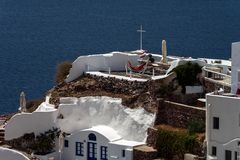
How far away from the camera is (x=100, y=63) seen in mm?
59438

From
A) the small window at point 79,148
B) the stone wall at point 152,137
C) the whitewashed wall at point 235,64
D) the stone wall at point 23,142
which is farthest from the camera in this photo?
the stone wall at point 23,142

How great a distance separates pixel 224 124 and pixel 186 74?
7.41 metres

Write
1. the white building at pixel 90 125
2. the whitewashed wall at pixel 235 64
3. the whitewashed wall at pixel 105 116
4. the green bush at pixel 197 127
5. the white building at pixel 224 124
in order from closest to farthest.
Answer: the white building at pixel 224 124
the whitewashed wall at pixel 235 64
the green bush at pixel 197 127
the white building at pixel 90 125
the whitewashed wall at pixel 105 116

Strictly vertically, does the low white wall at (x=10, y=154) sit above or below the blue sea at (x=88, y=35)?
below

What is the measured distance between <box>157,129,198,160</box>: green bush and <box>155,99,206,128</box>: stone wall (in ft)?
4.24

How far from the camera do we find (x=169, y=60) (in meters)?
60.2

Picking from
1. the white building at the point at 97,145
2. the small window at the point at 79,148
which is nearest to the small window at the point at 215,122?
the white building at the point at 97,145

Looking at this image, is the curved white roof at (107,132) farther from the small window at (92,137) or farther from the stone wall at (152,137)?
the stone wall at (152,137)

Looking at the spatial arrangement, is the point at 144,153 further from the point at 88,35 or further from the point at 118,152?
the point at 88,35

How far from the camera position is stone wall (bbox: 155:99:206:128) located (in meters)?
50.3

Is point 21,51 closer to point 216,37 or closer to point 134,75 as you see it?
point 216,37

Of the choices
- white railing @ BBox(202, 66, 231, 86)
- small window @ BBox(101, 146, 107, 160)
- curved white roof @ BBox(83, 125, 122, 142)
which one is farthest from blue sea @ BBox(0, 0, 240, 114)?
white railing @ BBox(202, 66, 231, 86)

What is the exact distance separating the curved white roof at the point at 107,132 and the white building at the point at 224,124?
7.28 meters

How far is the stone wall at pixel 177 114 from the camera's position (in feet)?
165
